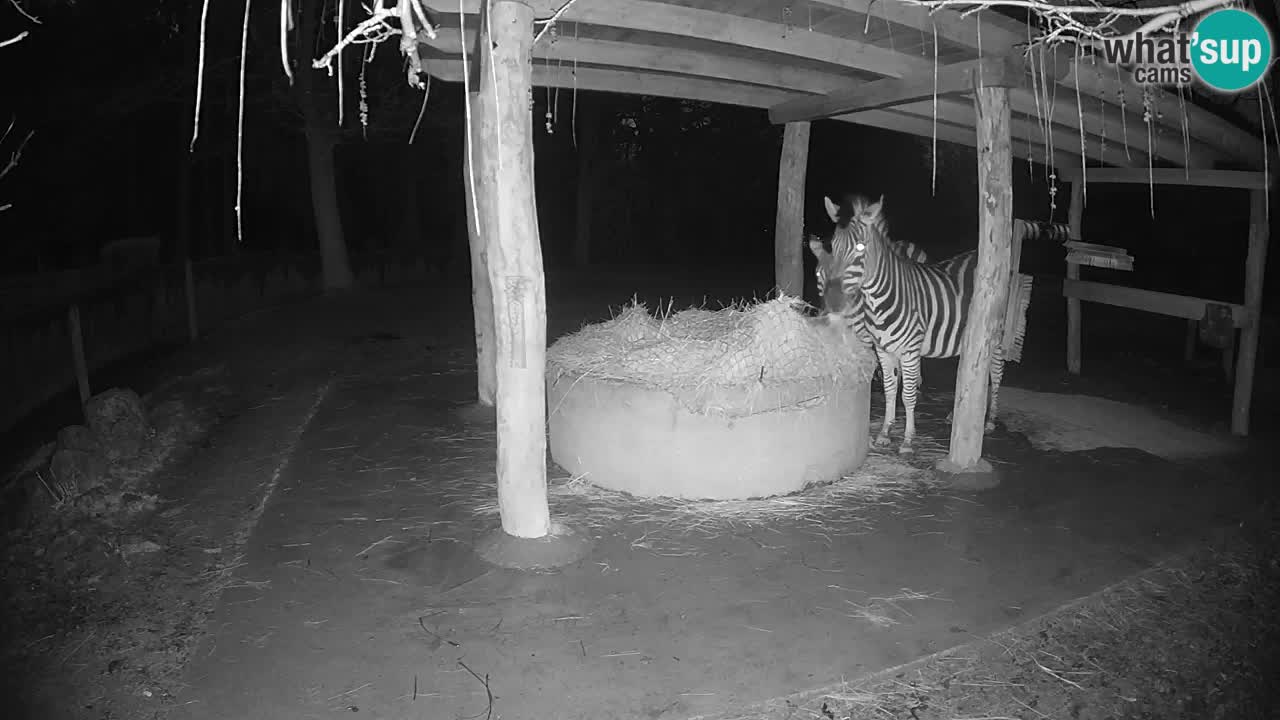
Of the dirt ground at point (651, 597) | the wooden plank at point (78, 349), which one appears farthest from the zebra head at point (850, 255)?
the wooden plank at point (78, 349)

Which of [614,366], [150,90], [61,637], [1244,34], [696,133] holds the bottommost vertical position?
[61,637]

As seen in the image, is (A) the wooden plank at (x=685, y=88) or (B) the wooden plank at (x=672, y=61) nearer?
(B) the wooden plank at (x=672, y=61)

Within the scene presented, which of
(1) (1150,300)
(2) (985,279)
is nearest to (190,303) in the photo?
(2) (985,279)

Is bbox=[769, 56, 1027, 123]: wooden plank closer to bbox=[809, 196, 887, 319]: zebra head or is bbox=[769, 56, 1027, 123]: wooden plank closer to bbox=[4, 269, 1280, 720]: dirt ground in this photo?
bbox=[809, 196, 887, 319]: zebra head

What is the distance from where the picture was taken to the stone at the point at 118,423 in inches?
255

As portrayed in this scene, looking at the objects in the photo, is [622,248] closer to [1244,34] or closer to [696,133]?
[696,133]

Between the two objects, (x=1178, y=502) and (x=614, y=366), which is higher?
(x=614, y=366)

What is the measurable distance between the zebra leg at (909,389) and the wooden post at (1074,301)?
3.57 m

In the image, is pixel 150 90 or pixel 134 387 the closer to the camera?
pixel 134 387

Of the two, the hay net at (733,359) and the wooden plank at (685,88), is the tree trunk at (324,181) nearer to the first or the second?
the wooden plank at (685,88)

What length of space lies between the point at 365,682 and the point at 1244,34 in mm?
5883

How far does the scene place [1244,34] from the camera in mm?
4840

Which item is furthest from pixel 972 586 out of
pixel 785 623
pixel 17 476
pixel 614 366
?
pixel 17 476

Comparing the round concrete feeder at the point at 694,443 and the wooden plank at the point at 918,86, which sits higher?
the wooden plank at the point at 918,86
